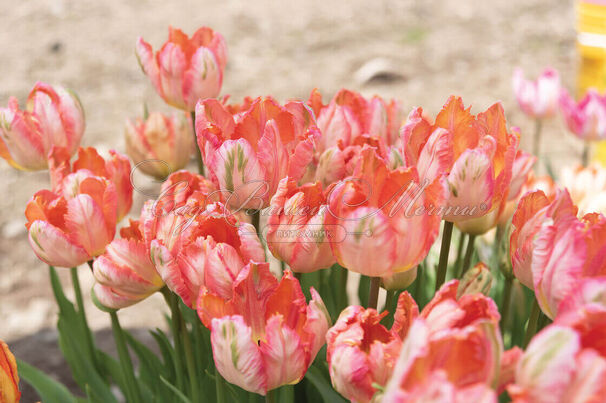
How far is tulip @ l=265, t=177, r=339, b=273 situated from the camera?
0.65 m

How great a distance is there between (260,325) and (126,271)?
18 centimetres

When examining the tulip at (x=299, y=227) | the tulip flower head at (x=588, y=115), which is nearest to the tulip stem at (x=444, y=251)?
the tulip at (x=299, y=227)

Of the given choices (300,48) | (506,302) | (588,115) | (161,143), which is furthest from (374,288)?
(300,48)

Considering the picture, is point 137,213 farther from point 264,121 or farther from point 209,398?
point 264,121

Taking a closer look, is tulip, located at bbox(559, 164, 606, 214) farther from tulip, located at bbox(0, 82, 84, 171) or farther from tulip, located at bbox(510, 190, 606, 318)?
tulip, located at bbox(0, 82, 84, 171)

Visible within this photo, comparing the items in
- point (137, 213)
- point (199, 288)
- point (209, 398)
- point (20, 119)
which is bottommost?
point (137, 213)

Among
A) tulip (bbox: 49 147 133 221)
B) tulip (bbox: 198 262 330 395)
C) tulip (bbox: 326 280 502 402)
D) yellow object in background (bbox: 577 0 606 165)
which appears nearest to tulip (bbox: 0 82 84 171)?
tulip (bbox: 49 147 133 221)

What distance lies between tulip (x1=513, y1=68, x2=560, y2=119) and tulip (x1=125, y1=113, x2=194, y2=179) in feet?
3.65

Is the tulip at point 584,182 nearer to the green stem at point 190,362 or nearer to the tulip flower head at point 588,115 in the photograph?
the tulip flower head at point 588,115

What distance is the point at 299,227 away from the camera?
0.66 metres

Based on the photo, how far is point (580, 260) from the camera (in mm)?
521

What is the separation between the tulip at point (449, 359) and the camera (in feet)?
1.40

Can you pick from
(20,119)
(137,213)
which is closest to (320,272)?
(20,119)

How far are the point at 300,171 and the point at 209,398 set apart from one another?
38 cm
